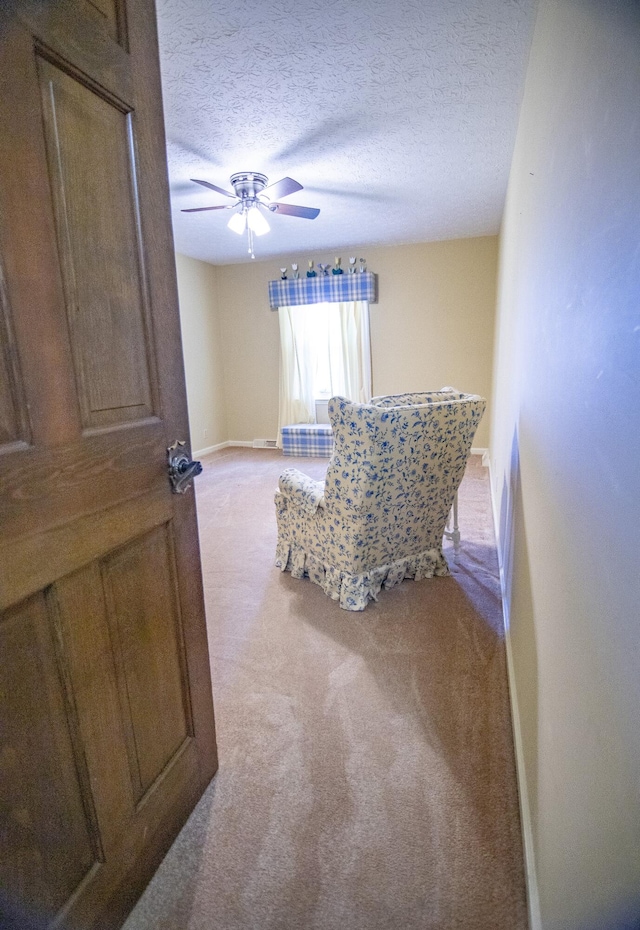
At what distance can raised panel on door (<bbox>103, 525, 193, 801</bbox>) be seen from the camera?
0.91 metres

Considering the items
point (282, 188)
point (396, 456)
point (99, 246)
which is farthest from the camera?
point (282, 188)

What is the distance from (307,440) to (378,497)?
363cm

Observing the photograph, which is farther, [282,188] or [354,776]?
[282,188]

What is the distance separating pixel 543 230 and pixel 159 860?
6.75 ft

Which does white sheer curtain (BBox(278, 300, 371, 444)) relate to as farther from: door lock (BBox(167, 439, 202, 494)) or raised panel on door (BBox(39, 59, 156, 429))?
raised panel on door (BBox(39, 59, 156, 429))

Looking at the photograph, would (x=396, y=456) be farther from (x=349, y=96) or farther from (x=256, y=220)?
(x=256, y=220)

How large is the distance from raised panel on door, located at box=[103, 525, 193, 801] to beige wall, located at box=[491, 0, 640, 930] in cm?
87

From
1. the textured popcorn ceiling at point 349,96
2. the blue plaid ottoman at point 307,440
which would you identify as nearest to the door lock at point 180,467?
the textured popcorn ceiling at point 349,96

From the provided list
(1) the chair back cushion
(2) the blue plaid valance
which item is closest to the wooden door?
(1) the chair back cushion

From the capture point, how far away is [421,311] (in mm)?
5133

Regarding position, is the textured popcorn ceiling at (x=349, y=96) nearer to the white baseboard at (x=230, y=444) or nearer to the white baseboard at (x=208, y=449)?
the white baseboard at (x=208, y=449)

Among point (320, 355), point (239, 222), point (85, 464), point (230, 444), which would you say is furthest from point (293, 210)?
point (230, 444)

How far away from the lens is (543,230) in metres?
1.33

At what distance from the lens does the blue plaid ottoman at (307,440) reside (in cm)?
537
